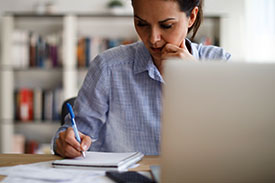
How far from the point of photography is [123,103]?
4.75 feet

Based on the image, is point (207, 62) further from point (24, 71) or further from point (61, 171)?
point (24, 71)

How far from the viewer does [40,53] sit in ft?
12.0

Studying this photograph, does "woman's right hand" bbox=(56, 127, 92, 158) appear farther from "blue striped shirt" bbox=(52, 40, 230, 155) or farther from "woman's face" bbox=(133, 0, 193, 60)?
"woman's face" bbox=(133, 0, 193, 60)

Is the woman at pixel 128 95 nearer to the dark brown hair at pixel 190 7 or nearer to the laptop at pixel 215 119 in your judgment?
the dark brown hair at pixel 190 7

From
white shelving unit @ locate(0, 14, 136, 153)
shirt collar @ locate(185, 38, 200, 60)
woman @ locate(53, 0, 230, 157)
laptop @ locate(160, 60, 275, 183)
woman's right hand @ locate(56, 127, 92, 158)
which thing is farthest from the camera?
white shelving unit @ locate(0, 14, 136, 153)

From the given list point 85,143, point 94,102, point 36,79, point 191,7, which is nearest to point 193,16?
point 191,7

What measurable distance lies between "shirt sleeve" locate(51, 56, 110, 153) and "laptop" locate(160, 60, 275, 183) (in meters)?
0.77

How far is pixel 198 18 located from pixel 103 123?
1.86 feet

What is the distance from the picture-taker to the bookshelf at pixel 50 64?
3.61m

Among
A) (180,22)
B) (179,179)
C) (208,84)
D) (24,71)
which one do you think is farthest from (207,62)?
(24,71)

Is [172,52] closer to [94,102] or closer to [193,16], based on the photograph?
[193,16]

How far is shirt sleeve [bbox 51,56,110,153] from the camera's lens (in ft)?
4.58

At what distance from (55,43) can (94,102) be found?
236 cm

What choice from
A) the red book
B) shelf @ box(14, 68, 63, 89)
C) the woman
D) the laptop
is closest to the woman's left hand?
the woman
